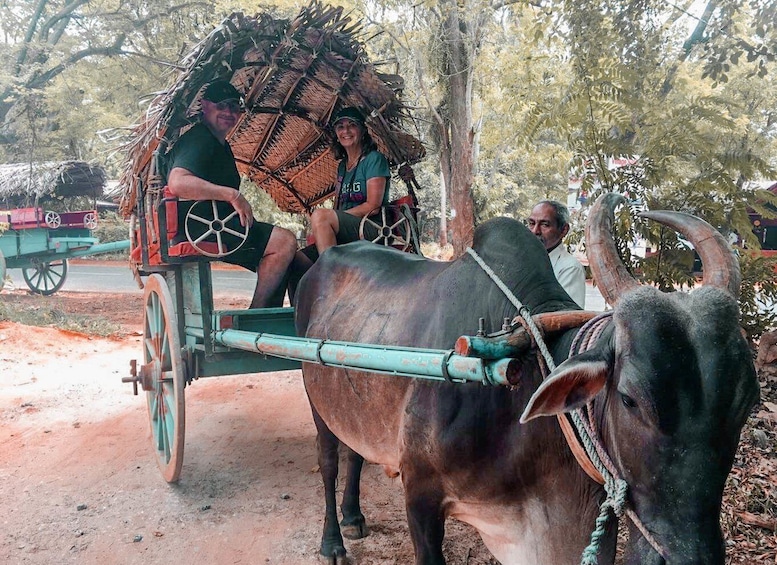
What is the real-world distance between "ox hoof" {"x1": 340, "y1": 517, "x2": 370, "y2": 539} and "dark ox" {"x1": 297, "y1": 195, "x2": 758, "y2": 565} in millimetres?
256

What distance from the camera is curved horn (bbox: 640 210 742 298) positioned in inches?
66.6

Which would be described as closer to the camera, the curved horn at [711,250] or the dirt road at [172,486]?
the curved horn at [711,250]

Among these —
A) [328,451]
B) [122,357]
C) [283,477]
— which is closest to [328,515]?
[328,451]

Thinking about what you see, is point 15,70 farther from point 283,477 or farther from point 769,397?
point 769,397

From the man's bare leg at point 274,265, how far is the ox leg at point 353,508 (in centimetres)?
125

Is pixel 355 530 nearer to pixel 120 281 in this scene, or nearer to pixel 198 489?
pixel 198 489

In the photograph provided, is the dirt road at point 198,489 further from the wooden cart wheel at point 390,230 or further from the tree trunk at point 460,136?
the tree trunk at point 460,136

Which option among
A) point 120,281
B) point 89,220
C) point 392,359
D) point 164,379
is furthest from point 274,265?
point 120,281

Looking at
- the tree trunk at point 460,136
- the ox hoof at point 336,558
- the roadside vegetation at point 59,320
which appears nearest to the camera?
the ox hoof at point 336,558

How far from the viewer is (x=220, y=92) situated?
439cm

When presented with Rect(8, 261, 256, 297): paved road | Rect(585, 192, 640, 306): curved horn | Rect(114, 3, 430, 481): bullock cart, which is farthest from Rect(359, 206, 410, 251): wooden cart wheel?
Rect(8, 261, 256, 297): paved road

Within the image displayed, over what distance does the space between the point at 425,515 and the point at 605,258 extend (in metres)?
1.31

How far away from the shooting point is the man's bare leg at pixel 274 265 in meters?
4.23

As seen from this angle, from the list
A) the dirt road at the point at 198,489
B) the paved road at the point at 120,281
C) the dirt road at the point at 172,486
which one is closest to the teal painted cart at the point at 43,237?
the paved road at the point at 120,281
